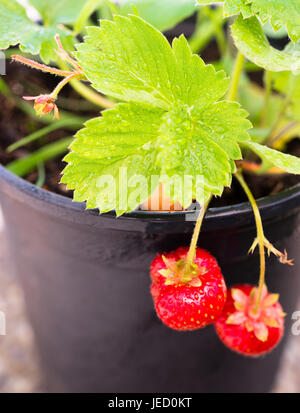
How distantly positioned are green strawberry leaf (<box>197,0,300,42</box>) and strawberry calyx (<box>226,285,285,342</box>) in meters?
0.22

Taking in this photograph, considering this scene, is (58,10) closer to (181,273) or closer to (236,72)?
(236,72)

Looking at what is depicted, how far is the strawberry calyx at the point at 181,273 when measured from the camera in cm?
42

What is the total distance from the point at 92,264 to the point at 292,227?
0.69 feet

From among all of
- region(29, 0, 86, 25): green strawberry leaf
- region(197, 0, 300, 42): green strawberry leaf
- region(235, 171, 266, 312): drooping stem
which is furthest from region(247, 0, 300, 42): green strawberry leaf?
region(29, 0, 86, 25): green strawberry leaf

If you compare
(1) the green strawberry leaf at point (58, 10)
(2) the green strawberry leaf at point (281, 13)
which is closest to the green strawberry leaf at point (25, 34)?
(1) the green strawberry leaf at point (58, 10)

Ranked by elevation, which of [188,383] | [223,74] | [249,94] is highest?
[249,94]

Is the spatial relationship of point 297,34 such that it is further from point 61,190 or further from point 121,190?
point 61,190

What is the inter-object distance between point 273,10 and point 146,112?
12 centimetres

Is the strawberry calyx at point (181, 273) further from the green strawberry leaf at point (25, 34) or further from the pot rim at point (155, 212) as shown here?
the green strawberry leaf at point (25, 34)

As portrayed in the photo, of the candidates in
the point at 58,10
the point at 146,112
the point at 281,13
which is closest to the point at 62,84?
the point at 146,112

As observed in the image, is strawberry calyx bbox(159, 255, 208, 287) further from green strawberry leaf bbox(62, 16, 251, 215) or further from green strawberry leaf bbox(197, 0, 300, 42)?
green strawberry leaf bbox(197, 0, 300, 42)

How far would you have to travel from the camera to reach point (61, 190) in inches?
25.7

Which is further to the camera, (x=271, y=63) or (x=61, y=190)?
(x=61, y=190)
